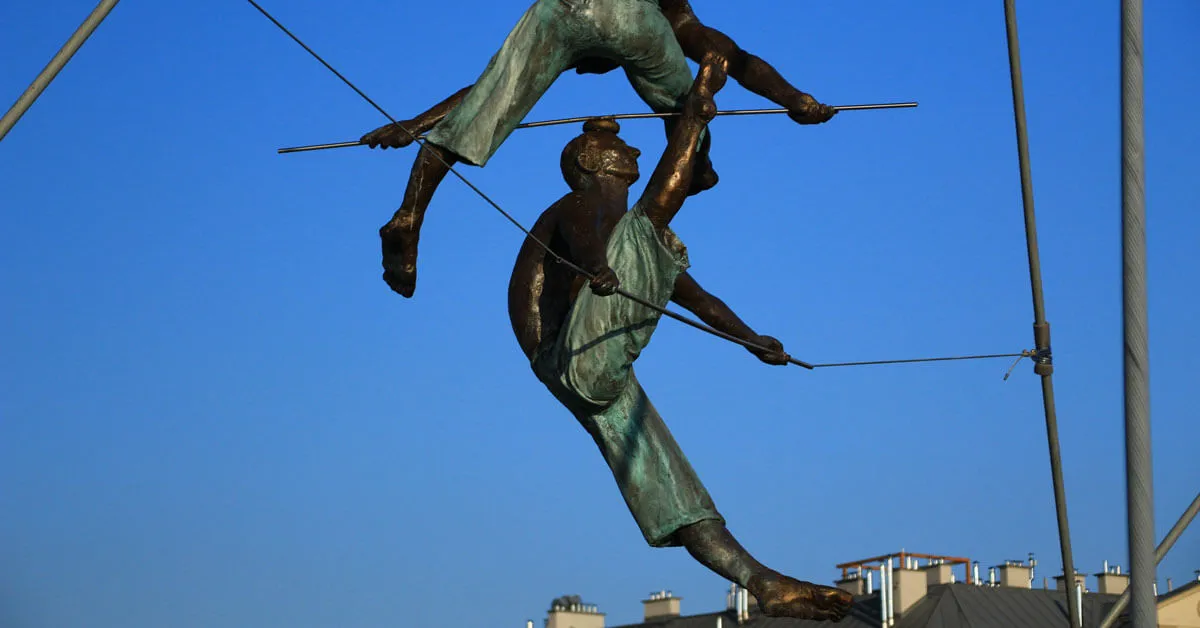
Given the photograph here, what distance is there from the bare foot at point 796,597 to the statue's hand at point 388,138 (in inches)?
103

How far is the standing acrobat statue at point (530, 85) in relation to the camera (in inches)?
414

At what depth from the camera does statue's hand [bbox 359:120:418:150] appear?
10.5 m

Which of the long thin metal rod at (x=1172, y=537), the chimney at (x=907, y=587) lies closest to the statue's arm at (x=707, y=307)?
the long thin metal rod at (x=1172, y=537)

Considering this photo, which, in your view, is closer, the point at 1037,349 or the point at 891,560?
the point at 1037,349

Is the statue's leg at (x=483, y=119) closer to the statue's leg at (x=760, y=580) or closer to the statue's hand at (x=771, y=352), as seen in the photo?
the statue's hand at (x=771, y=352)

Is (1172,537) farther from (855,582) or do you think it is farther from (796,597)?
(855,582)

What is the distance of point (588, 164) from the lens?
11.0 meters

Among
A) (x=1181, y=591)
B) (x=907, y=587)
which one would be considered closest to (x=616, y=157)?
(x=1181, y=591)

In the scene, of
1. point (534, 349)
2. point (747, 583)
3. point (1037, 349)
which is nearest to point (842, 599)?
point (747, 583)

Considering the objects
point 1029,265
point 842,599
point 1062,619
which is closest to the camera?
point 842,599

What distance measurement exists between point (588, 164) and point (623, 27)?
75cm

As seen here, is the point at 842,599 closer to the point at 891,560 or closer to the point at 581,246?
the point at 581,246

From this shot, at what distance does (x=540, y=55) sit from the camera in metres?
10.6

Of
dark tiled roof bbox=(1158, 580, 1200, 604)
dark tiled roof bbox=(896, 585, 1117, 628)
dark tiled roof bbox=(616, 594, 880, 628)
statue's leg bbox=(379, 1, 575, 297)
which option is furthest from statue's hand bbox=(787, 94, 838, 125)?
dark tiled roof bbox=(896, 585, 1117, 628)
